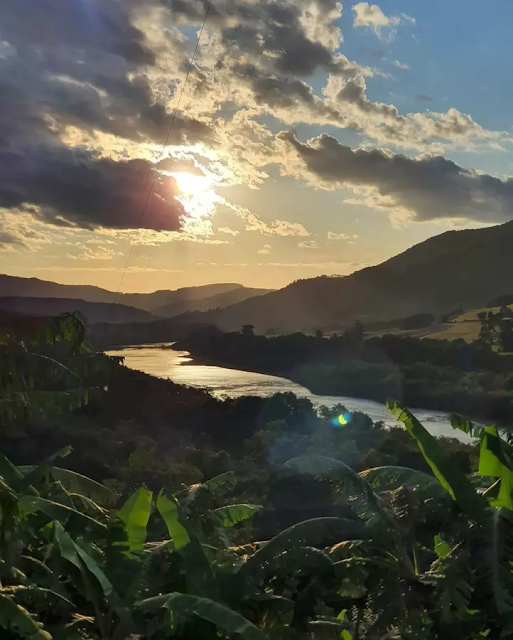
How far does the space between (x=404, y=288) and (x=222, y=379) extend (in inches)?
499

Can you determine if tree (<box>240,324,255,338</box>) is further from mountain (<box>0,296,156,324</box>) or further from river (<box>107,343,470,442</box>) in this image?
Result: mountain (<box>0,296,156,324</box>)

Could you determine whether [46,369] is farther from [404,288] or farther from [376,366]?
[404,288]

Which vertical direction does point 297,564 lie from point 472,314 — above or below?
below

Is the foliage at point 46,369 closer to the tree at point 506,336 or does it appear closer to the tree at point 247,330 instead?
the tree at point 247,330

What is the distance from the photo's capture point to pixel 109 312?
12.1m

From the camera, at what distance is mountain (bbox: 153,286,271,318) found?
15.9 m

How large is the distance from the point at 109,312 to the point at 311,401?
16.0 feet

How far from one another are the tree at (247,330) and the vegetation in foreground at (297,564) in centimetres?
1278

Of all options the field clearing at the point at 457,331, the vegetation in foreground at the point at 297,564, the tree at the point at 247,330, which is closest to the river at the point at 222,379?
the tree at the point at 247,330

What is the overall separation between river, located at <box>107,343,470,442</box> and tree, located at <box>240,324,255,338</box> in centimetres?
124

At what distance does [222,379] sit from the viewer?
13641 millimetres

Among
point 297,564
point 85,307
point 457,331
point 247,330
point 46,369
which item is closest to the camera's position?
point 297,564

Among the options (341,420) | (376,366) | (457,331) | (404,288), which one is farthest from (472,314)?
(341,420)

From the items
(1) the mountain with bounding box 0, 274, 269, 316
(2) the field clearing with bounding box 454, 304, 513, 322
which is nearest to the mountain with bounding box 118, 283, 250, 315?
(1) the mountain with bounding box 0, 274, 269, 316
